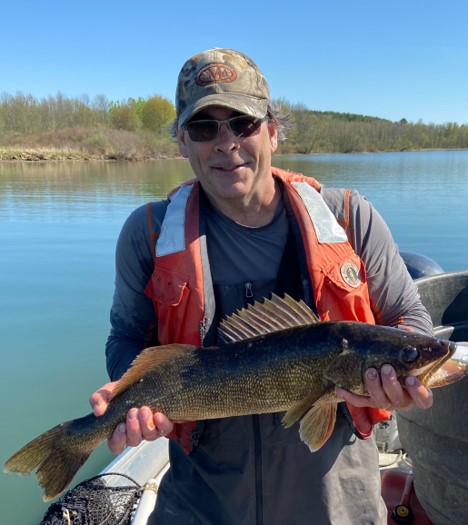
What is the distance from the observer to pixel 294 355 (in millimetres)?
2422

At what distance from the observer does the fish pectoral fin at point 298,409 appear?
2.39 metres

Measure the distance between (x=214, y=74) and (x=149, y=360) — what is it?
5.25 ft

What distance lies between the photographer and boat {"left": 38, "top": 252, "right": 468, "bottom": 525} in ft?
8.90

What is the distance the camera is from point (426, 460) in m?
2.91

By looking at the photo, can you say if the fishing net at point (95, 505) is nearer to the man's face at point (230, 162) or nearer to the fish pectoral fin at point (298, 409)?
the fish pectoral fin at point (298, 409)

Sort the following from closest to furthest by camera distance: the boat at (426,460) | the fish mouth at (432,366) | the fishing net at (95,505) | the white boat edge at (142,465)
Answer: the fish mouth at (432,366)
the boat at (426,460)
the fishing net at (95,505)
the white boat edge at (142,465)

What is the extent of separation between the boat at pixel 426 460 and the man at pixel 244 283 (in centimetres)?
34

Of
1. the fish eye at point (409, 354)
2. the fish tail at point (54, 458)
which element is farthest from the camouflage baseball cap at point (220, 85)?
the fish tail at point (54, 458)

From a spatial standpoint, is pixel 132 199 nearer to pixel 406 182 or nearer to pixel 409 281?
pixel 406 182

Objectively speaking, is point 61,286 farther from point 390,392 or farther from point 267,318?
point 390,392

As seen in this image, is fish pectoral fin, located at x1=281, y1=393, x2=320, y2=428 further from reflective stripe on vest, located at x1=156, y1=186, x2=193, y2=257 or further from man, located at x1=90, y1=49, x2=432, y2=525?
reflective stripe on vest, located at x1=156, y1=186, x2=193, y2=257

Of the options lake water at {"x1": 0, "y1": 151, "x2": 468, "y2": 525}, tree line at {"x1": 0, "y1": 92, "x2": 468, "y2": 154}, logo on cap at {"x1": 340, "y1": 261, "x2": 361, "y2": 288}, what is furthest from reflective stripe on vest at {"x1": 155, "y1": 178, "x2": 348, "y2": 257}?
tree line at {"x1": 0, "y1": 92, "x2": 468, "y2": 154}

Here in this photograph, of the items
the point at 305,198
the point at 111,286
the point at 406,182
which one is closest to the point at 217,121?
the point at 305,198

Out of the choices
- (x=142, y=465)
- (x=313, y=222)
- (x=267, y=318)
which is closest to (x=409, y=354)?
(x=267, y=318)
